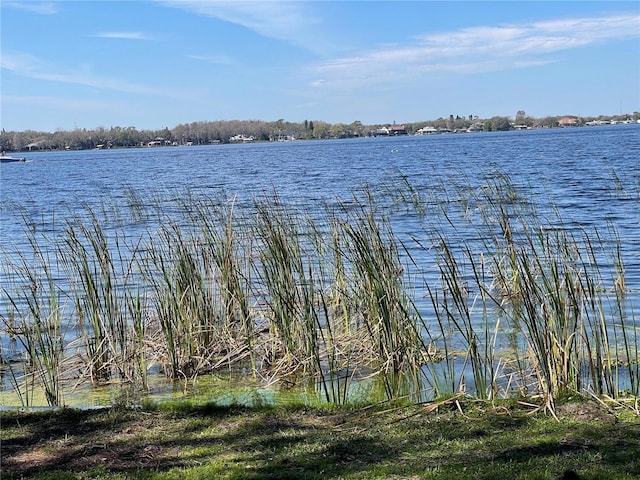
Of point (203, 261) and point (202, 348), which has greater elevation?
point (203, 261)

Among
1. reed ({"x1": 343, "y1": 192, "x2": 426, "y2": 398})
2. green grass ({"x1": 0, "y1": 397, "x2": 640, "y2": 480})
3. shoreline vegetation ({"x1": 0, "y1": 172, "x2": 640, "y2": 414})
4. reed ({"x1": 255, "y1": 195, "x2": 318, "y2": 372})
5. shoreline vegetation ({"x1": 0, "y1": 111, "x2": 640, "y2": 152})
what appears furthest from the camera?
shoreline vegetation ({"x1": 0, "y1": 111, "x2": 640, "y2": 152})

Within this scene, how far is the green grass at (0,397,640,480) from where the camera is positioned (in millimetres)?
4234

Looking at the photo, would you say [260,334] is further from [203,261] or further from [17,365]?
[17,365]

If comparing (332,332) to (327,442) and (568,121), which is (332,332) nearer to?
(327,442)

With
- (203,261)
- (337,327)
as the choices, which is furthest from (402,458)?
(203,261)

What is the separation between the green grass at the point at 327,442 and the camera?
4.23 meters

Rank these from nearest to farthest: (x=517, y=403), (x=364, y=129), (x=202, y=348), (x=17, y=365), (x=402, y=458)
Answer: (x=402, y=458), (x=517, y=403), (x=202, y=348), (x=17, y=365), (x=364, y=129)

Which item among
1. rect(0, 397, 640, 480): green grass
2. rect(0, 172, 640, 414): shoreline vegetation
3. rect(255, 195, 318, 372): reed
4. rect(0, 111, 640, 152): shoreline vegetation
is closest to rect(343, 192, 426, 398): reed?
rect(0, 172, 640, 414): shoreline vegetation

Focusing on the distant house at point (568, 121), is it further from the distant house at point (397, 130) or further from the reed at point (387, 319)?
the reed at point (387, 319)

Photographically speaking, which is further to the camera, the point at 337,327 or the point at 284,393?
the point at 337,327

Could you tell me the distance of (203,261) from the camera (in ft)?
26.6

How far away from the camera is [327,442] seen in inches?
187

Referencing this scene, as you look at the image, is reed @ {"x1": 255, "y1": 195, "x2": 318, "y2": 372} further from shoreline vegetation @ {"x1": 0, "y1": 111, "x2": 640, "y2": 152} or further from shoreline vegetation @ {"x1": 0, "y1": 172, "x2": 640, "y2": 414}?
shoreline vegetation @ {"x1": 0, "y1": 111, "x2": 640, "y2": 152}

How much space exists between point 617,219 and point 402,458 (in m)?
14.2
